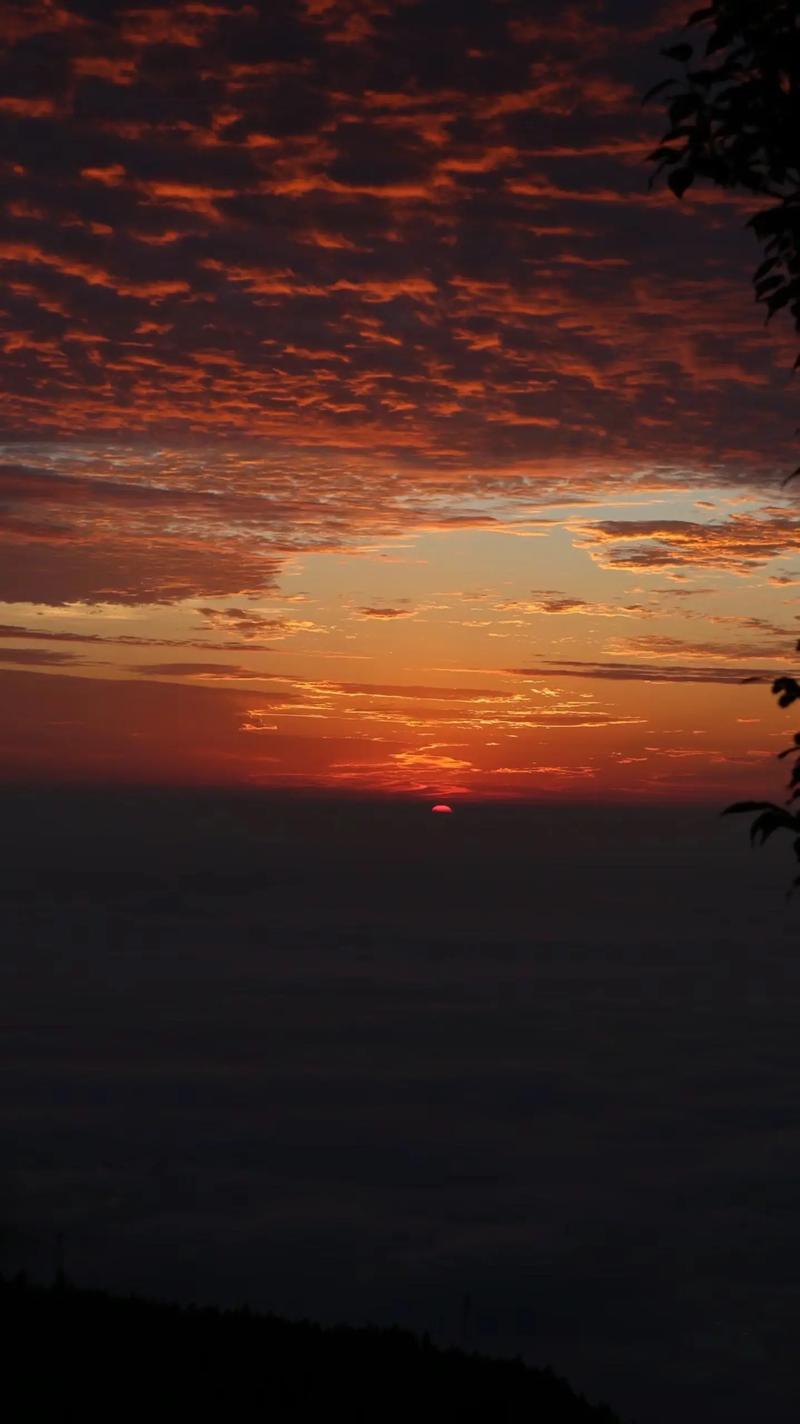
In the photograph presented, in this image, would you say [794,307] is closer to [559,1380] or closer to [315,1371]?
[315,1371]

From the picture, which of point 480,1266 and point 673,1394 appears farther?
point 480,1266

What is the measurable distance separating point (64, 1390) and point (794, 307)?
31.7 ft

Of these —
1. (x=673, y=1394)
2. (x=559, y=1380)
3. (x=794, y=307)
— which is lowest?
(x=673, y=1394)

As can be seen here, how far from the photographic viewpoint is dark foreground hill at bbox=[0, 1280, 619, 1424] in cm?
1178

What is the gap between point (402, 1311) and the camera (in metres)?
170

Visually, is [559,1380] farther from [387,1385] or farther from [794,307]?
[794,307]

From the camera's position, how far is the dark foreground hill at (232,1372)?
1178 cm

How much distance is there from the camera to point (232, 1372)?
492 inches

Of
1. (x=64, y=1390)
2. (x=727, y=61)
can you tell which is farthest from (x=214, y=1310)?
(x=727, y=61)

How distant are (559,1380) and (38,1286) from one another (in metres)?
5.14

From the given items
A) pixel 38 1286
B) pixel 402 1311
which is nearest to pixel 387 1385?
pixel 38 1286

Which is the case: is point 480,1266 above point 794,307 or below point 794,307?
below

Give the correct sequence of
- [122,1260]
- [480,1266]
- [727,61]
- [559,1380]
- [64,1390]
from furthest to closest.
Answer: [480,1266] → [122,1260] → [559,1380] → [64,1390] → [727,61]

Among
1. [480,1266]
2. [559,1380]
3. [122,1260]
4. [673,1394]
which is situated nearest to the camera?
[559,1380]
